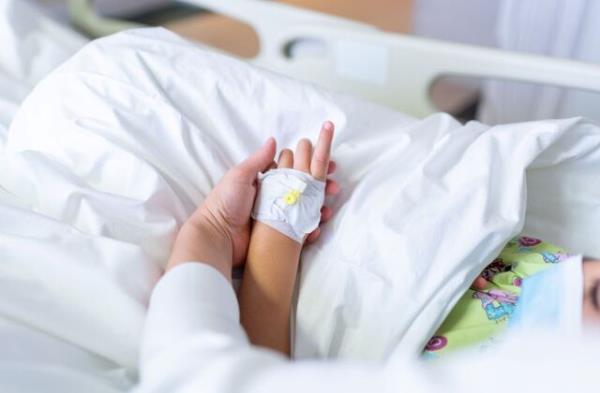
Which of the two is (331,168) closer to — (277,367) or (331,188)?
(331,188)

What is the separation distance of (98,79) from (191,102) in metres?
0.13

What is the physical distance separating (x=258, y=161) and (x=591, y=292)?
0.38 m

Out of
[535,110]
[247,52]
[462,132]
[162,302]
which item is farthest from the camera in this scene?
[247,52]

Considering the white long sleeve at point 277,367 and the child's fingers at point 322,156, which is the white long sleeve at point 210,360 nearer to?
the white long sleeve at point 277,367

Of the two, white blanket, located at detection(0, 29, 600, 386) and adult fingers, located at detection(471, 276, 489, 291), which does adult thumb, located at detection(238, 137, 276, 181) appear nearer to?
white blanket, located at detection(0, 29, 600, 386)

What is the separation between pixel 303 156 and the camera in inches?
31.3

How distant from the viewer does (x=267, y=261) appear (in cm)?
72

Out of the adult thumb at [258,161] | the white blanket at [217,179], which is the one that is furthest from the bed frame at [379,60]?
the adult thumb at [258,161]

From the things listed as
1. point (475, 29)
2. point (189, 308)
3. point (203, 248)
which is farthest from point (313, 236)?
point (475, 29)

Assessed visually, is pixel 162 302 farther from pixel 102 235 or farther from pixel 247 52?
pixel 247 52

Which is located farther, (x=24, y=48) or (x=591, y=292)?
(x=24, y=48)

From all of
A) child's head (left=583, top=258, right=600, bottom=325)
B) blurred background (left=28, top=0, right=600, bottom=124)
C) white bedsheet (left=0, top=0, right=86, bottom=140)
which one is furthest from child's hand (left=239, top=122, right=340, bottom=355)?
blurred background (left=28, top=0, right=600, bottom=124)

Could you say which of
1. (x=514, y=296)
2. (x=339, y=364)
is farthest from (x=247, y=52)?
(x=339, y=364)

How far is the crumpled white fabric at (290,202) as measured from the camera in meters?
0.74
